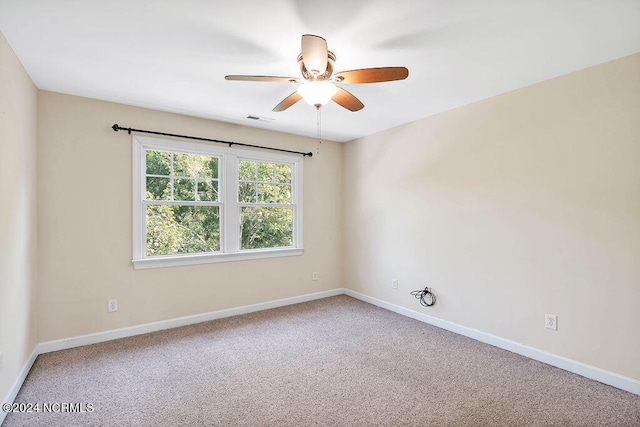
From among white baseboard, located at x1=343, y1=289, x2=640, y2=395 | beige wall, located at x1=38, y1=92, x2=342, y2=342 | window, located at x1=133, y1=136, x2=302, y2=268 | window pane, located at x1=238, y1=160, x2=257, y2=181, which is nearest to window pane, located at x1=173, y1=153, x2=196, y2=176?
window, located at x1=133, y1=136, x2=302, y2=268

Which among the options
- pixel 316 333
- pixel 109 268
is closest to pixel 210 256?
pixel 109 268

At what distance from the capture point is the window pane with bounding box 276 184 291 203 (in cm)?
433

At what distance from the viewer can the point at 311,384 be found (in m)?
2.31

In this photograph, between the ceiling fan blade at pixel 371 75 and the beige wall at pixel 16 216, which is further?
the beige wall at pixel 16 216

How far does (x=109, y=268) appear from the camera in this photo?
3072 millimetres

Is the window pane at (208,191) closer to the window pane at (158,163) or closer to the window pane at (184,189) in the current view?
the window pane at (184,189)

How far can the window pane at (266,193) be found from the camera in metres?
4.16

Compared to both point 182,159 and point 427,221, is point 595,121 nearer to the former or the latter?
point 427,221

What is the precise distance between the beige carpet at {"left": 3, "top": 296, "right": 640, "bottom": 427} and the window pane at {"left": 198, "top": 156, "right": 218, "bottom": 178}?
1.80m

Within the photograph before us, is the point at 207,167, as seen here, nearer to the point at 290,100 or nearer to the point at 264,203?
the point at 264,203

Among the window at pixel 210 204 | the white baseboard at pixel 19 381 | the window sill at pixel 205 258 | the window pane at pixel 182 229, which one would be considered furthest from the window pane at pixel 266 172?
the white baseboard at pixel 19 381

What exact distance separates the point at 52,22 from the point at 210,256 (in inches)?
97.9

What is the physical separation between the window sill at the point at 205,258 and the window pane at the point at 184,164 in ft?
3.18

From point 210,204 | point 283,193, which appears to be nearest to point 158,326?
point 210,204
